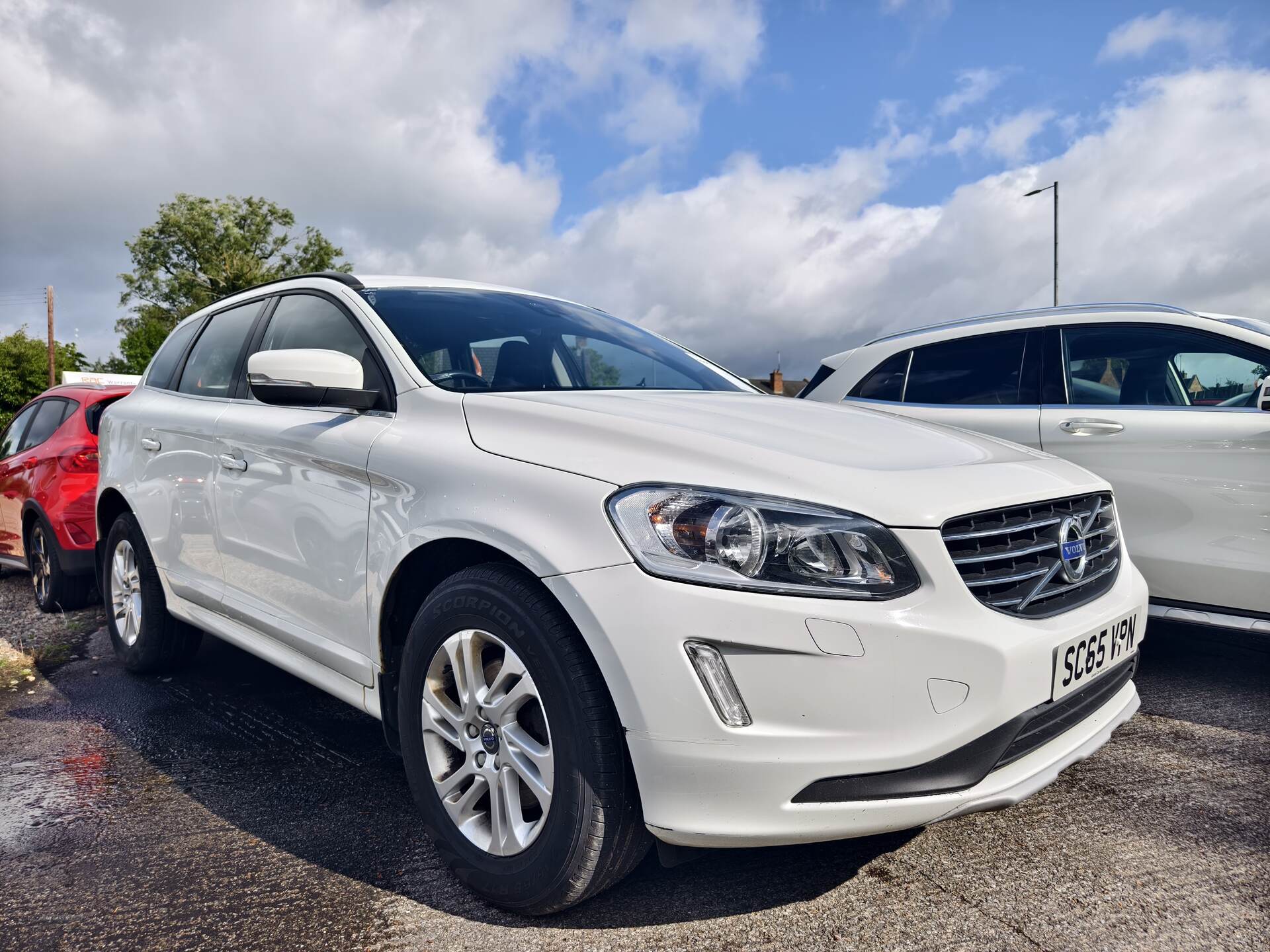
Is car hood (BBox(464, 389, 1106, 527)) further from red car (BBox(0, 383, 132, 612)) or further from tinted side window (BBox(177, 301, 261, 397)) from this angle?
red car (BBox(0, 383, 132, 612))

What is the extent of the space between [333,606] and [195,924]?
0.87 meters

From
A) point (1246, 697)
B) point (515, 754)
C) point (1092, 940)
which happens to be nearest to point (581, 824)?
point (515, 754)

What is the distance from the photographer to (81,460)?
571cm

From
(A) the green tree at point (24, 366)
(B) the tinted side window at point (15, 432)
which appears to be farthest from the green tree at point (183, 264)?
(B) the tinted side window at point (15, 432)

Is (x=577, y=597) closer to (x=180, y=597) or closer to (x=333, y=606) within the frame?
(x=333, y=606)

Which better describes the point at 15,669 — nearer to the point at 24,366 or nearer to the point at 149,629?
the point at 149,629

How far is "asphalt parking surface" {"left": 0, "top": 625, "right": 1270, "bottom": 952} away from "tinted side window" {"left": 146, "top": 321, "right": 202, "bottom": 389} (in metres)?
1.67

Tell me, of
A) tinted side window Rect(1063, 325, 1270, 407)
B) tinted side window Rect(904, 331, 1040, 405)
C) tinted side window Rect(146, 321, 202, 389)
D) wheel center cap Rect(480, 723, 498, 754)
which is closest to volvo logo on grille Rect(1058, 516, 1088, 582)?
wheel center cap Rect(480, 723, 498, 754)

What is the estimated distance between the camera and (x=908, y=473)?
2.06m

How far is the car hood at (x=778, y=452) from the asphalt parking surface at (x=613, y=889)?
98 cm

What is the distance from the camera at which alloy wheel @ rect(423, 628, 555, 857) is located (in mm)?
2086

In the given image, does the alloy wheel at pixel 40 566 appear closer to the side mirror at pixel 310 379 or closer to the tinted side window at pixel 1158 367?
the side mirror at pixel 310 379

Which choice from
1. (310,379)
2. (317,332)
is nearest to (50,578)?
(317,332)

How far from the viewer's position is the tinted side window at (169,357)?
167 inches
